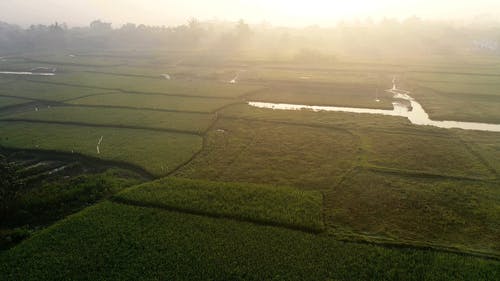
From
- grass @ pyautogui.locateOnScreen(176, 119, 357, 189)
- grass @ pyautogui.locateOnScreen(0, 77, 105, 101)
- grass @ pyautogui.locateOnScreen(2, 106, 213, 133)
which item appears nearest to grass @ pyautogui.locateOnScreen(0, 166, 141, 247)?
grass @ pyautogui.locateOnScreen(176, 119, 357, 189)

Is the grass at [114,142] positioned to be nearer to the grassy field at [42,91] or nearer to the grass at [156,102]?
the grass at [156,102]

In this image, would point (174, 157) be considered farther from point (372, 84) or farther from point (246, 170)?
point (372, 84)

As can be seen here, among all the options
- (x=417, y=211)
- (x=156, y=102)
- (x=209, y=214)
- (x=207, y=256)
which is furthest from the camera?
(x=156, y=102)

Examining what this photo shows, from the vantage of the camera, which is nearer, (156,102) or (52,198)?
(52,198)

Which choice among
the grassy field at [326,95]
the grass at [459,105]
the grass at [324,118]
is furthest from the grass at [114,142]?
the grass at [459,105]

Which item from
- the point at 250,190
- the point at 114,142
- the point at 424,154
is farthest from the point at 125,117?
the point at 424,154

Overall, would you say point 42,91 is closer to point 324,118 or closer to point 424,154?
point 324,118
